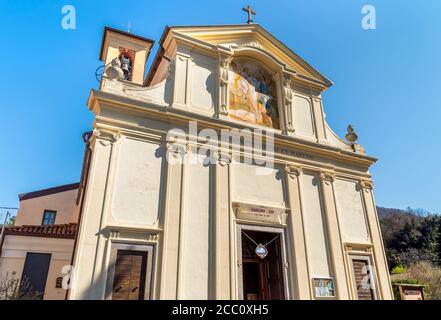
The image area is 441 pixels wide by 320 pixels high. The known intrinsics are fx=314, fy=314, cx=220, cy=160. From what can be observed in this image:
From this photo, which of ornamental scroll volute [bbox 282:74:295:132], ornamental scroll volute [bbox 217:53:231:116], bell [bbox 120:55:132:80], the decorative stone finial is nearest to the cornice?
ornamental scroll volute [bbox 217:53:231:116]

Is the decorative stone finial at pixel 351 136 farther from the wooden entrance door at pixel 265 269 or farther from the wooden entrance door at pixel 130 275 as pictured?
the wooden entrance door at pixel 130 275

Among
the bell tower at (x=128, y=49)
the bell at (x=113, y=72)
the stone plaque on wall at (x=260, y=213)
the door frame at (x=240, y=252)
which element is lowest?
the door frame at (x=240, y=252)

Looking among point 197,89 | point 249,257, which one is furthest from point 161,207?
point 197,89

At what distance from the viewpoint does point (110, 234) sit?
8.10 metres

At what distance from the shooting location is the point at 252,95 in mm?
12672

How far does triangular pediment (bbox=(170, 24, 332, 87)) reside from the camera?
12203 mm

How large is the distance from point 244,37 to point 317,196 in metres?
7.27

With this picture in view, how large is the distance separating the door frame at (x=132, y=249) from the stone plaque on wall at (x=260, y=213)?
3.00 meters

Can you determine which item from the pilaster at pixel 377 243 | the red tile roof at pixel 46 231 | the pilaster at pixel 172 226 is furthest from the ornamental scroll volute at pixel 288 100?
the red tile roof at pixel 46 231

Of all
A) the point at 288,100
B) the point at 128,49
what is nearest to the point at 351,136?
the point at 288,100

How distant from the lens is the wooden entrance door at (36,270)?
579 inches

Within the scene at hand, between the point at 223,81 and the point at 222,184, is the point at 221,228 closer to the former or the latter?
the point at 222,184

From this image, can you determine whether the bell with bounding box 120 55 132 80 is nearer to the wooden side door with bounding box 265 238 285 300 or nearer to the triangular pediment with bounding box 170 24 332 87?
the triangular pediment with bounding box 170 24 332 87
